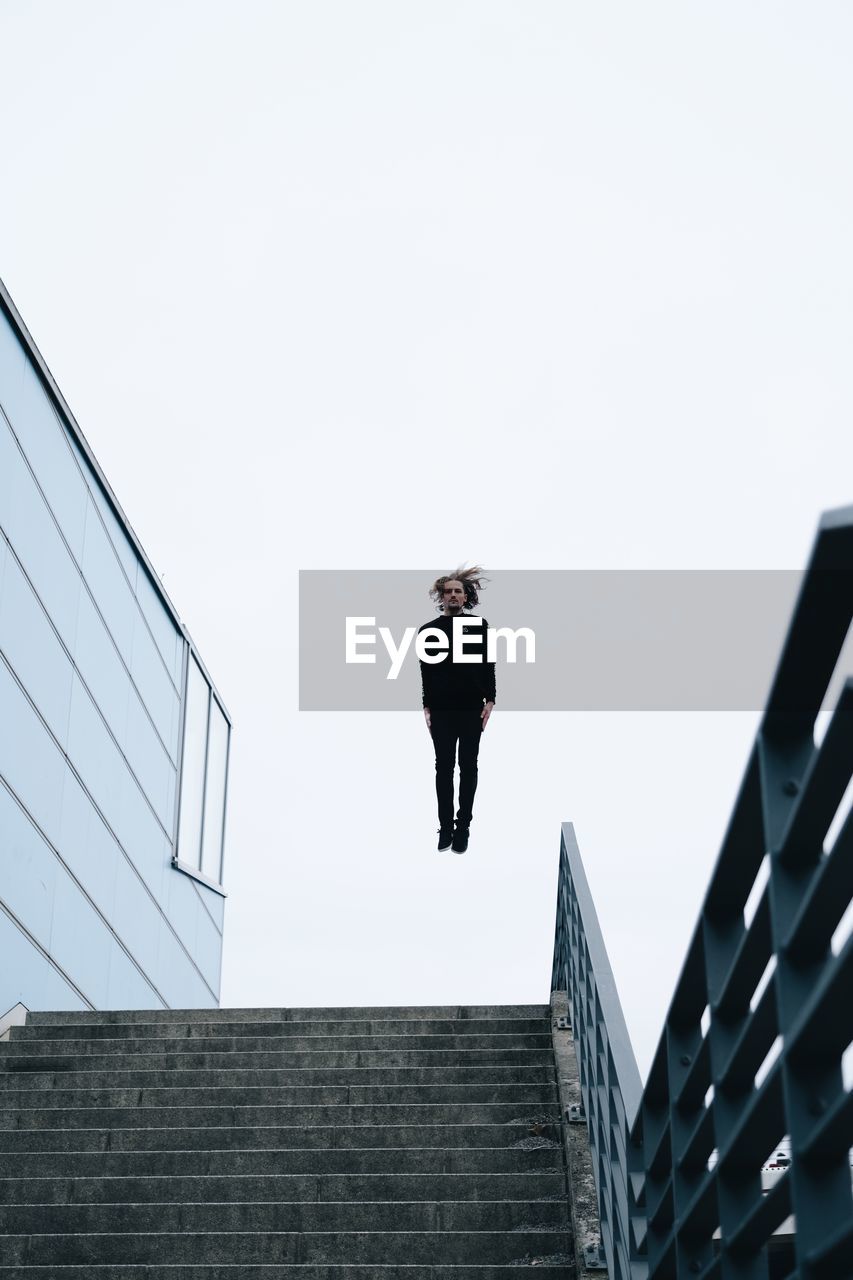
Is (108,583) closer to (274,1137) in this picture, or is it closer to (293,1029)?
(293,1029)

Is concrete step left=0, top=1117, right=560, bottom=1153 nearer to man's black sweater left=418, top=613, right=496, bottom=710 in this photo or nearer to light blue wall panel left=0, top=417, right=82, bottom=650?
man's black sweater left=418, top=613, right=496, bottom=710

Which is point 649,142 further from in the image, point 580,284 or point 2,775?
point 2,775

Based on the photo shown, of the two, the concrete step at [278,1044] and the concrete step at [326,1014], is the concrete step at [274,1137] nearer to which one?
the concrete step at [278,1044]

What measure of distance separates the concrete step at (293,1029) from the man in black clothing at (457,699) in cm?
138

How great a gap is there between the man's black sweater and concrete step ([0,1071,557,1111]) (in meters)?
2.53

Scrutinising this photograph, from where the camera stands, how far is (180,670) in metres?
15.8

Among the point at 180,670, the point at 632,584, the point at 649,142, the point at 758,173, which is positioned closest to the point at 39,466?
the point at 180,670

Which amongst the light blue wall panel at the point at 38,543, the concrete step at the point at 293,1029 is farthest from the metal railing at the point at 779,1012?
the light blue wall panel at the point at 38,543

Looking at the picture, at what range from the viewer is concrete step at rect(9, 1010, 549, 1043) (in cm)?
752

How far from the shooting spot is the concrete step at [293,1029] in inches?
296

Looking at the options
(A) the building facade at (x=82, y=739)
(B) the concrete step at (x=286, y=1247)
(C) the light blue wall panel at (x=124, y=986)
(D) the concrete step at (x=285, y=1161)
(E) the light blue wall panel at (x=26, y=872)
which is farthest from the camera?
(C) the light blue wall panel at (x=124, y=986)

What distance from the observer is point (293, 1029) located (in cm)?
780

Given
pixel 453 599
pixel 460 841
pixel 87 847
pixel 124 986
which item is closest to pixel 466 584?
pixel 453 599

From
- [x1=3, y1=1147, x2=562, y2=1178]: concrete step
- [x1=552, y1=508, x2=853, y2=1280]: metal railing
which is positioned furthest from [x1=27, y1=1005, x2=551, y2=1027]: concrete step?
[x1=552, y1=508, x2=853, y2=1280]: metal railing
